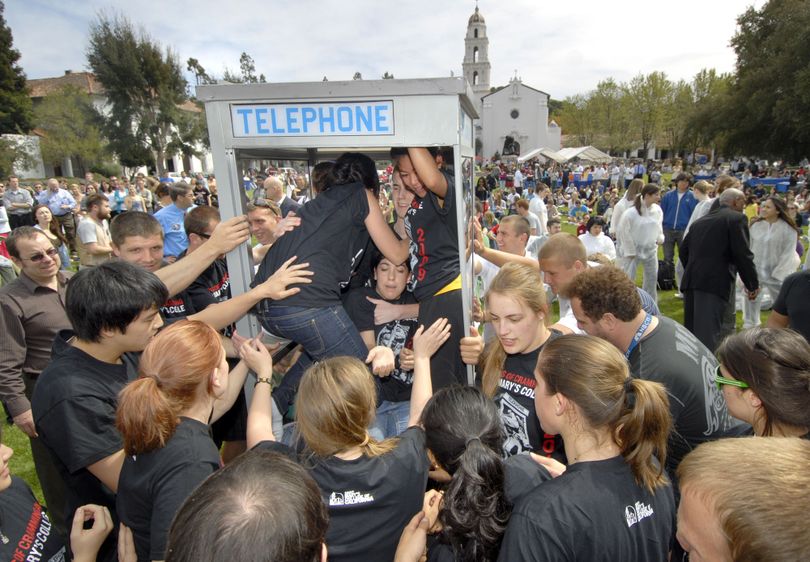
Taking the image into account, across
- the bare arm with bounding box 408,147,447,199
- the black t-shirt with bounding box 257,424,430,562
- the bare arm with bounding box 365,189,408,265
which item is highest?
the bare arm with bounding box 408,147,447,199

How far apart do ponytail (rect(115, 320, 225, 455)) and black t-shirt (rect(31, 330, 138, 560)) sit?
1.20ft

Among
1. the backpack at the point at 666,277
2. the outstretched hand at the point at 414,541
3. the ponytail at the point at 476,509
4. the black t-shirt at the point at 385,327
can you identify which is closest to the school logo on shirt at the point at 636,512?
the ponytail at the point at 476,509

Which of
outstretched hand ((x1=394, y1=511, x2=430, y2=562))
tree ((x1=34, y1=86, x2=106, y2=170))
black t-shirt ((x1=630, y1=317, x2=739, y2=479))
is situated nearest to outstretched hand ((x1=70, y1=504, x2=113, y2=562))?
outstretched hand ((x1=394, y1=511, x2=430, y2=562))

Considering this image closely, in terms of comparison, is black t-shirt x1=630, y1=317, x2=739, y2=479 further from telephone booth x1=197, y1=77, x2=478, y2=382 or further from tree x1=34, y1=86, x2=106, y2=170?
tree x1=34, y1=86, x2=106, y2=170

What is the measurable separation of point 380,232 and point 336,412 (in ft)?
4.30

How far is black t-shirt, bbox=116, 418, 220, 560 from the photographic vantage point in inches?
64.7

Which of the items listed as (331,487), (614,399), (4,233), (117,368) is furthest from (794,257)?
(4,233)

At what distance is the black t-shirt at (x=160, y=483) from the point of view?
164cm

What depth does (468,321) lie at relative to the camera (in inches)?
109

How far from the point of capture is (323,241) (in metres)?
2.73

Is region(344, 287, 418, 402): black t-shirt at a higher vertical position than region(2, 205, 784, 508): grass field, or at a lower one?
higher

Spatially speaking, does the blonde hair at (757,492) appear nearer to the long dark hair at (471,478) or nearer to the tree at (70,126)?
the long dark hair at (471,478)

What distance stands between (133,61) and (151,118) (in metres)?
4.84

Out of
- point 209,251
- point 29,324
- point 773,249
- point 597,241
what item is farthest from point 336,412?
point 773,249
